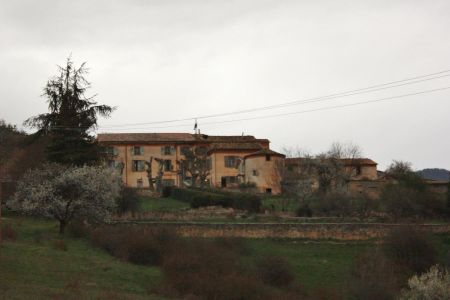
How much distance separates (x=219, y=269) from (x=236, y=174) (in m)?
49.7

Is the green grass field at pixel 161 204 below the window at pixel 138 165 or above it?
below

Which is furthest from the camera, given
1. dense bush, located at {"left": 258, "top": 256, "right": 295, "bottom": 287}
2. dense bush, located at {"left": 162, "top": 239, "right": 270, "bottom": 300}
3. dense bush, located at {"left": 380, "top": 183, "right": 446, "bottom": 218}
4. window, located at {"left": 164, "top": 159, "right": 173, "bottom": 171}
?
window, located at {"left": 164, "top": 159, "right": 173, "bottom": 171}

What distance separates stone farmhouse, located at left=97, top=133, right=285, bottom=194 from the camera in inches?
2785

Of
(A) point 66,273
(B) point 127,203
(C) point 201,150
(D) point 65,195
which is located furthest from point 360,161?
(A) point 66,273

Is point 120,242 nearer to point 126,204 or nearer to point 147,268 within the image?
point 147,268

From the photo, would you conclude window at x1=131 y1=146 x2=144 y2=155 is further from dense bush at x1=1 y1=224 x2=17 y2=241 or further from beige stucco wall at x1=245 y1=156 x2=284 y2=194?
dense bush at x1=1 y1=224 x2=17 y2=241

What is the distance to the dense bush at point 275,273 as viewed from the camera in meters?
22.7

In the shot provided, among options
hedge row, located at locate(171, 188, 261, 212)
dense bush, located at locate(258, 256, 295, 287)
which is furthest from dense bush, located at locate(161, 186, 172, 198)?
dense bush, located at locate(258, 256, 295, 287)

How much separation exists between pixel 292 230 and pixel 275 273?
11.7 meters

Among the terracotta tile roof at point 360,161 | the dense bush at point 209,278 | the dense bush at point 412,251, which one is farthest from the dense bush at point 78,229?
the terracotta tile roof at point 360,161

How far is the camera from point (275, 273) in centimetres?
2278

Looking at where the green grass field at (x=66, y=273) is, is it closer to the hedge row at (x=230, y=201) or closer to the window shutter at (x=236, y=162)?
the hedge row at (x=230, y=201)

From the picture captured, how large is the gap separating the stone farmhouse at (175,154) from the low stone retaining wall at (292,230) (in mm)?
31590

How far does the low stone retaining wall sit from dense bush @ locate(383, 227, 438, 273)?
18.2 feet
